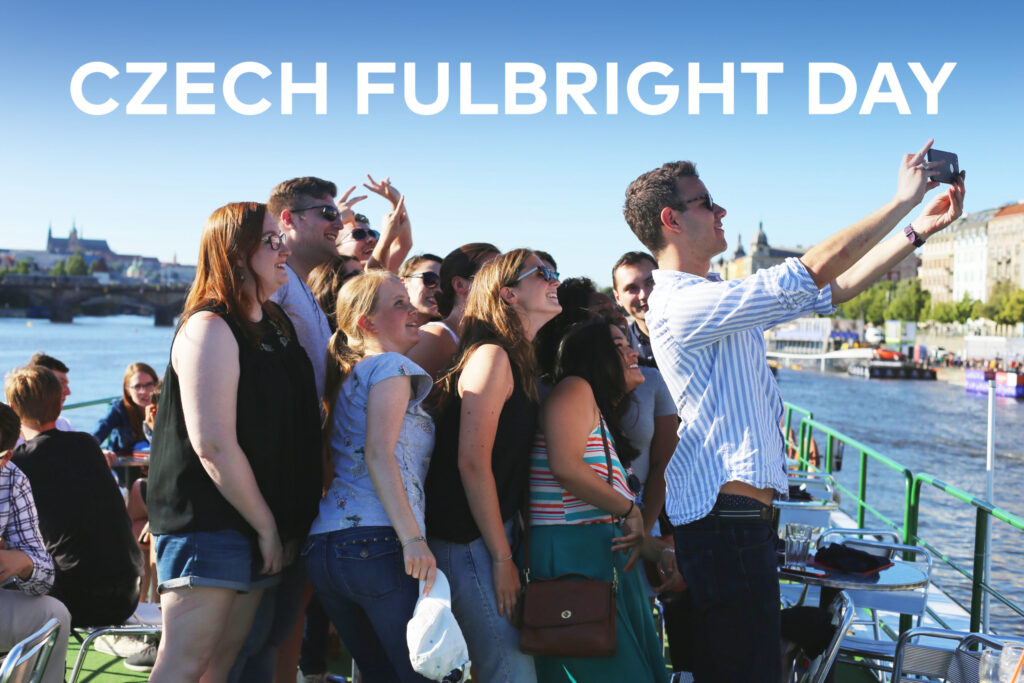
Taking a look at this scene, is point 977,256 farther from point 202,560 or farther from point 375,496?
point 202,560

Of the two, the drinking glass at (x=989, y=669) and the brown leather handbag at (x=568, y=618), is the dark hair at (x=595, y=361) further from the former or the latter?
the drinking glass at (x=989, y=669)

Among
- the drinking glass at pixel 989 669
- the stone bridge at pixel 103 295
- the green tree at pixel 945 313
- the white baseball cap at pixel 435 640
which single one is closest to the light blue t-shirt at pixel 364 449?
the white baseball cap at pixel 435 640

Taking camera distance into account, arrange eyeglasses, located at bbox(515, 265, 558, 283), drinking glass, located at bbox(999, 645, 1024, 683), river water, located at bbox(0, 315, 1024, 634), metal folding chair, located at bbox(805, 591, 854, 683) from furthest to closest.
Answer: river water, located at bbox(0, 315, 1024, 634) → eyeglasses, located at bbox(515, 265, 558, 283) → metal folding chair, located at bbox(805, 591, 854, 683) → drinking glass, located at bbox(999, 645, 1024, 683)

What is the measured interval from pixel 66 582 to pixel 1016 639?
2.95 metres

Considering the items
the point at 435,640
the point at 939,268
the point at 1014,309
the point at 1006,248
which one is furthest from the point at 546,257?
the point at 939,268

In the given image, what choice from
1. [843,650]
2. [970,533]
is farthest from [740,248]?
[843,650]

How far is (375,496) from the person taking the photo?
2.51 m

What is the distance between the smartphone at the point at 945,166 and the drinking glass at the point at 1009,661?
1.05 m

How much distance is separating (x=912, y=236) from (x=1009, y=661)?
95 centimetres

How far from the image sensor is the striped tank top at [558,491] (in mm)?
2709

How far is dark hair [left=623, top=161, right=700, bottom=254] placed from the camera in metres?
2.50

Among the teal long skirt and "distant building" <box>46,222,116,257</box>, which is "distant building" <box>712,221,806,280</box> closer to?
"distant building" <box>46,222,116,257</box>

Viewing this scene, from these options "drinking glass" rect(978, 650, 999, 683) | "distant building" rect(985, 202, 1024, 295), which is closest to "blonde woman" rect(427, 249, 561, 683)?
"drinking glass" rect(978, 650, 999, 683)

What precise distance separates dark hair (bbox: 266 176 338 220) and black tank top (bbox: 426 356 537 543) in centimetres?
134
